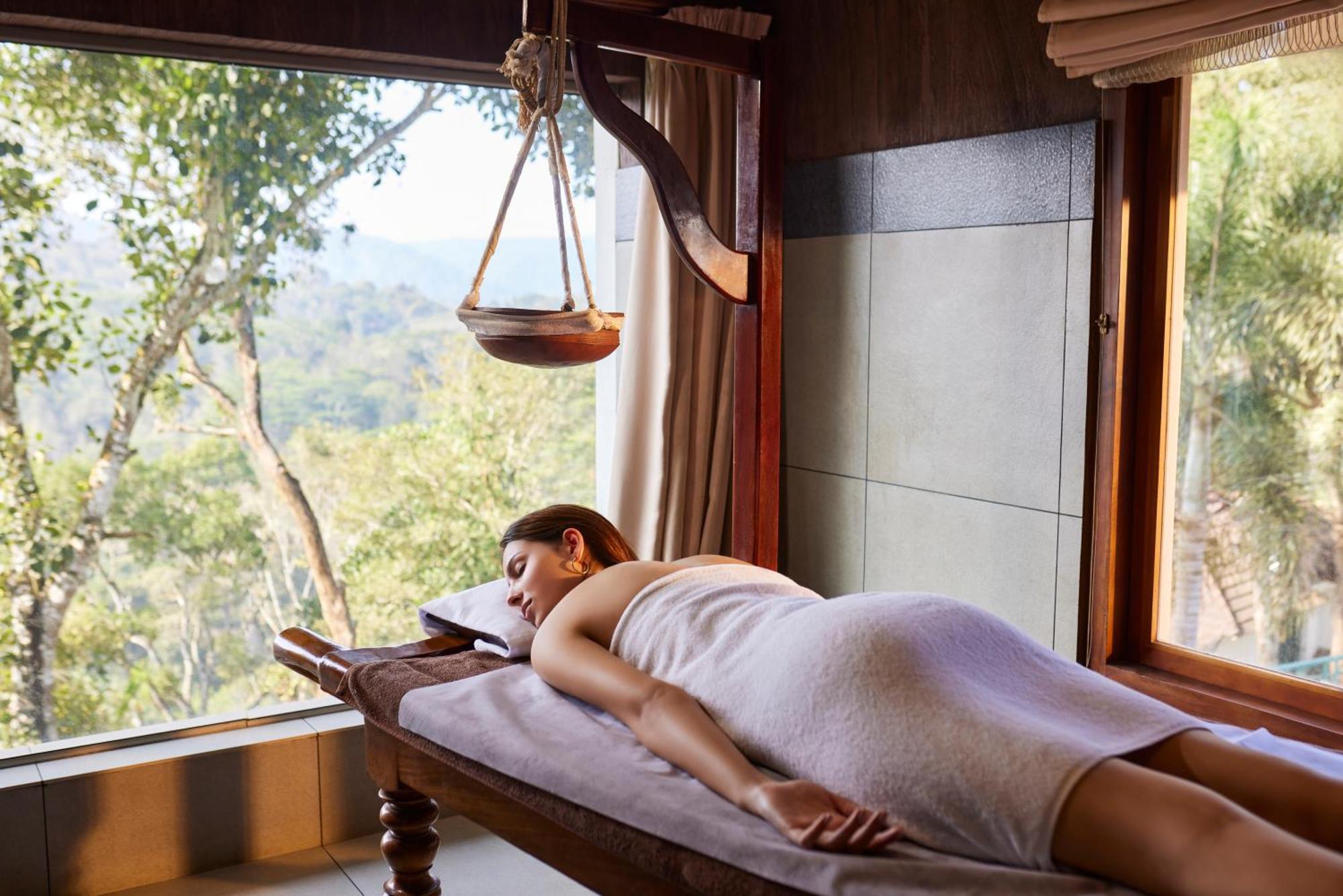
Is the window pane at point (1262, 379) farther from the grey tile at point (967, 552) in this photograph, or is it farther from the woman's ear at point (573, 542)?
the woman's ear at point (573, 542)

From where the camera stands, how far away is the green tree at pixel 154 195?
410cm

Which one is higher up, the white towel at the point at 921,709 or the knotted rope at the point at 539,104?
the knotted rope at the point at 539,104

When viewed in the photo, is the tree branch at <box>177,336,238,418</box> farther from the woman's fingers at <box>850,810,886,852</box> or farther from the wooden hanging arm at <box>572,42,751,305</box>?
the woman's fingers at <box>850,810,886,852</box>

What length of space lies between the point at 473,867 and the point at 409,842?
738 mm

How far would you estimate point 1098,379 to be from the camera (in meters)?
2.50

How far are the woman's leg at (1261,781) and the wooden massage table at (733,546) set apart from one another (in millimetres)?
538

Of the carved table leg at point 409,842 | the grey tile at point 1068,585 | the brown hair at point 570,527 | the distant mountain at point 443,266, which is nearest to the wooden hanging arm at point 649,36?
the brown hair at point 570,527

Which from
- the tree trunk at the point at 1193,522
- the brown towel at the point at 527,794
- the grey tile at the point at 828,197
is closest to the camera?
the brown towel at the point at 527,794

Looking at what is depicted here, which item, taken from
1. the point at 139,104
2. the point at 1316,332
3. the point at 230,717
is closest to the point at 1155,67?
the point at 1316,332

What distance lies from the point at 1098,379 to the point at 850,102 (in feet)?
3.57

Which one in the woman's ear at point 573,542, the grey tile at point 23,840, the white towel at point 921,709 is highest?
the woman's ear at point 573,542

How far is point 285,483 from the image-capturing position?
4844 millimetres

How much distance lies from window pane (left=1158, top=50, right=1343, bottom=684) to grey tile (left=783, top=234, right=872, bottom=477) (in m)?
0.90

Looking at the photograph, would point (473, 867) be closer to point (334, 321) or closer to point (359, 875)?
point (359, 875)
